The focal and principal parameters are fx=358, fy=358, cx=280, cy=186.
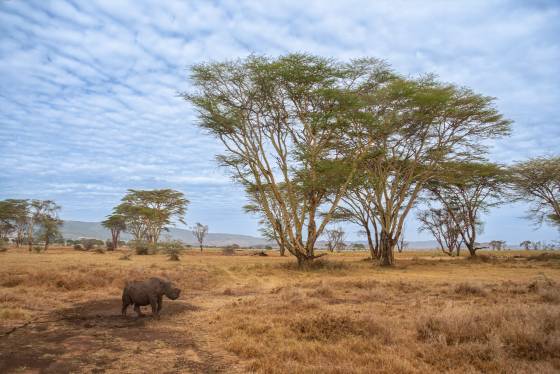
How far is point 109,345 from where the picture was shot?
6551mm

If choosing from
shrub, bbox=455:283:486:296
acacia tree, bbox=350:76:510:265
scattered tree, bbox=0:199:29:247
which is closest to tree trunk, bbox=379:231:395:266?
acacia tree, bbox=350:76:510:265

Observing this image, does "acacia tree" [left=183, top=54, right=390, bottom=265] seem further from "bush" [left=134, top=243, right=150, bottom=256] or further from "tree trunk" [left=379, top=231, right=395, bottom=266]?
"bush" [left=134, top=243, right=150, bottom=256]

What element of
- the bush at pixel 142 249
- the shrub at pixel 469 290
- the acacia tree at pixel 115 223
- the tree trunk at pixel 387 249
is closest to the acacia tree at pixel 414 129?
the tree trunk at pixel 387 249

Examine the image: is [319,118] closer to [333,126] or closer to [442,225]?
[333,126]

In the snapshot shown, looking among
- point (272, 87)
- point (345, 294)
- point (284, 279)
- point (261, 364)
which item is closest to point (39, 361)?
point (261, 364)

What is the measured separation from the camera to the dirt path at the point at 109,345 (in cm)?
548

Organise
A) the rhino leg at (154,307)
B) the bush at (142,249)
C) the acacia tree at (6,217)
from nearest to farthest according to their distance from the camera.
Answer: the rhino leg at (154,307)
the bush at (142,249)
the acacia tree at (6,217)

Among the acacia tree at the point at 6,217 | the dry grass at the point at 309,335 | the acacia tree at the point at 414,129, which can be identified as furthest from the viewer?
the acacia tree at the point at 6,217

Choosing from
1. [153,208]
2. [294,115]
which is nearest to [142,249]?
[153,208]

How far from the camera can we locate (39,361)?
18.3ft

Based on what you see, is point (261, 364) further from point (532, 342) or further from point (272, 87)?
point (272, 87)

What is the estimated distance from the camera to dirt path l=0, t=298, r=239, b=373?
5.48m

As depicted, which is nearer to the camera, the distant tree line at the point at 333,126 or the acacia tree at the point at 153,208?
the distant tree line at the point at 333,126

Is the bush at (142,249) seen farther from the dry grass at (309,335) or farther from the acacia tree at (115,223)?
the dry grass at (309,335)
